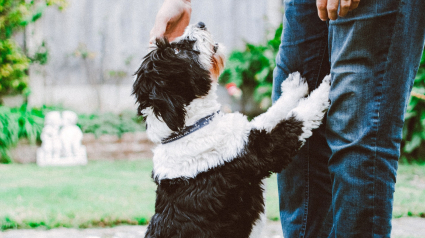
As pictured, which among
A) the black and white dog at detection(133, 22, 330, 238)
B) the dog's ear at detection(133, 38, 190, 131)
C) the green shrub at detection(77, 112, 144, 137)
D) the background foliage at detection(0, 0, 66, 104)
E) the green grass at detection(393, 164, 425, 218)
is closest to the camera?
the black and white dog at detection(133, 22, 330, 238)

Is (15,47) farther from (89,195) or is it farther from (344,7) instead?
(344,7)

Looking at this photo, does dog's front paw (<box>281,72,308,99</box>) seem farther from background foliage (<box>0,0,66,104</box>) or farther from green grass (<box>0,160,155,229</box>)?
background foliage (<box>0,0,66,104</box>)

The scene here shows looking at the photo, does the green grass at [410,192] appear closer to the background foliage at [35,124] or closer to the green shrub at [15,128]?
the background foliage at [35,124]

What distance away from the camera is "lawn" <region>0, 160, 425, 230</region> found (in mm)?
2955

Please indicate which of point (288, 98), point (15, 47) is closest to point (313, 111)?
point (288, 98)

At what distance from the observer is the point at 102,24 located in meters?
7.39

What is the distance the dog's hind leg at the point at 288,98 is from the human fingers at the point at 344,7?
64cm

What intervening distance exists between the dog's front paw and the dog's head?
0.42 metres

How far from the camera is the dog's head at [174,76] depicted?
5.98 ft

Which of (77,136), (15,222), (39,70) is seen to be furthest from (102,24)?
(15,222)

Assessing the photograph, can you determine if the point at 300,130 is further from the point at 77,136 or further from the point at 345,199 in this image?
the point at 77,136

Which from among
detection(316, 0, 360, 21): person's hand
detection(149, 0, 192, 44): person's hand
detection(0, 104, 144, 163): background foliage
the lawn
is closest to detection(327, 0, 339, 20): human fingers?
detection(316, 0, 360, 21): person's hand

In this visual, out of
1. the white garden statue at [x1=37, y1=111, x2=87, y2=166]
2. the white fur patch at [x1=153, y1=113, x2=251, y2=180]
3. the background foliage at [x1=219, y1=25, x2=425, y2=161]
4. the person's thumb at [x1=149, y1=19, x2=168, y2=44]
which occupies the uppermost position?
the person's thumb at [x1=149, y1=19, x2=168, y2=44]

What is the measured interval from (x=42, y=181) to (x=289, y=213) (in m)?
3.43
